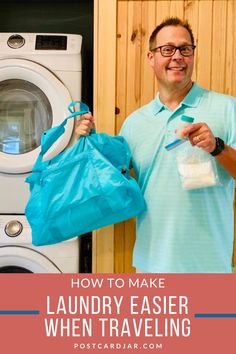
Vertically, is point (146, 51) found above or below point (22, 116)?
above

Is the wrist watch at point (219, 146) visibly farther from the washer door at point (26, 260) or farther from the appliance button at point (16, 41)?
the appliance button at point (16, 41)

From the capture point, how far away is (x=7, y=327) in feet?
4.26

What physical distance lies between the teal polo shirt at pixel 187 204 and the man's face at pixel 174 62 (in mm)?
71

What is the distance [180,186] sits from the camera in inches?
50.1

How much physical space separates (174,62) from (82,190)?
54 centimetres

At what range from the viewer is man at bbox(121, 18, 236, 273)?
127cm

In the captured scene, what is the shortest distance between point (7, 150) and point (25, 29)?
3.11 ft

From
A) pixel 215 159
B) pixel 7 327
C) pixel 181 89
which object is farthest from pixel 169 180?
pixel 7 327

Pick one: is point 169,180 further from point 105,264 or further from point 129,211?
point 105,264

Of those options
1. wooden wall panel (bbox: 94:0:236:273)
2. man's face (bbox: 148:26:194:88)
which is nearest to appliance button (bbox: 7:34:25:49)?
wooden wall panel (bbox: 94:0:236:273)

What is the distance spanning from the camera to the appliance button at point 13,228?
1737mm

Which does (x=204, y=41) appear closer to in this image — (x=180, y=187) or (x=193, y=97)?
(x=193, y=97)

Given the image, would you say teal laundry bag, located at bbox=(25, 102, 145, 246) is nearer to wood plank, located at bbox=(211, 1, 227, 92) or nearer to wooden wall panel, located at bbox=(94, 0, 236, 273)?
wooden wall panel, located at bbox=(94, 0, 236, 273)

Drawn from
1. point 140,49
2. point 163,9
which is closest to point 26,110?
point 140,49
